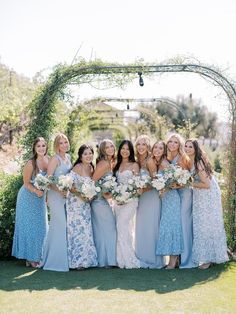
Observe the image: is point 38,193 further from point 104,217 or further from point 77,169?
point 104,217

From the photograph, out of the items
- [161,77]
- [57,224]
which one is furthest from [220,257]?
[161,77]

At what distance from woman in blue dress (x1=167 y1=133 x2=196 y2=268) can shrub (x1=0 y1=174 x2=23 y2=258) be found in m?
2.86

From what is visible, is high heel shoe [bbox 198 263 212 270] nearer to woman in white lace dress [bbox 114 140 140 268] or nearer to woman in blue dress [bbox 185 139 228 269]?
woman in blue dress [bbox 185 139 228 269]

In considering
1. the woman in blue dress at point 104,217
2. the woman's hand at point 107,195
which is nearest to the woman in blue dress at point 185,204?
the woman in blue dress at point 104,217

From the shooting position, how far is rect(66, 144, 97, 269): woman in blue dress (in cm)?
716

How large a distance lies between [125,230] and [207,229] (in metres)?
1.26

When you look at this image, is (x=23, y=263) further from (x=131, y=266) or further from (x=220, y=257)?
(x=220, y=257)

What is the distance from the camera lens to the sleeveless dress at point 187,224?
7355 millimetres

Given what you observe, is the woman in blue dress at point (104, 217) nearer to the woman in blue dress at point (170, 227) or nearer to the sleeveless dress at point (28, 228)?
the woman in blue dress at point (170, 227)

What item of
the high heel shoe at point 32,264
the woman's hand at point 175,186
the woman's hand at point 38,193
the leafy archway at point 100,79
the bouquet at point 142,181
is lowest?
the high heel shoe at point 32,264

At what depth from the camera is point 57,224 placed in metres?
7.26

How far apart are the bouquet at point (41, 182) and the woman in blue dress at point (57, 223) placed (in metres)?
0.25

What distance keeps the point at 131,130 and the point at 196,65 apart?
20.6 meters

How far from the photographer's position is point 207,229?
7281mm
